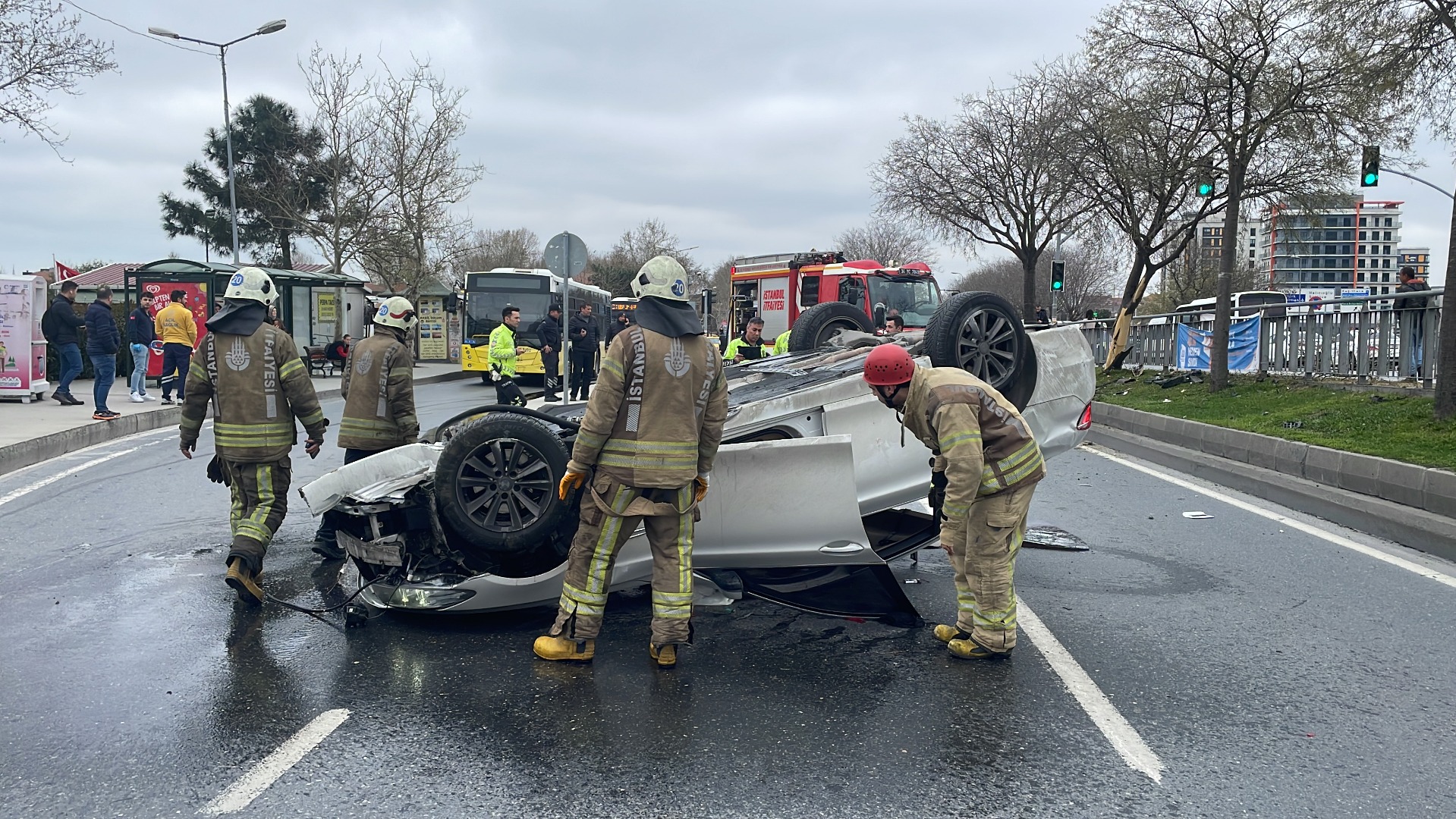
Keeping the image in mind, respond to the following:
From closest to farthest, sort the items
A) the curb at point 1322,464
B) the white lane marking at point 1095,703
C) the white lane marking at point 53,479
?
the white lane marking at point 1095,703 → the curb at point 1322,464 → the white lane marking at point 53,479

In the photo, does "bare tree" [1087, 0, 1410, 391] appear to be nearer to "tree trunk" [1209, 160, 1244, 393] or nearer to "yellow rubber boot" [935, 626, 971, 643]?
"tree trunk" [1209, 160, 1244, 393]

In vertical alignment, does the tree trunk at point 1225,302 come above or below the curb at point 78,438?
above

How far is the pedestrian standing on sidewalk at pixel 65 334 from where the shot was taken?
15.0 metres

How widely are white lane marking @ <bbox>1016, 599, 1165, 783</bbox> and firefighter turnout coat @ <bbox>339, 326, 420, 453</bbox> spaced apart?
3672 mm

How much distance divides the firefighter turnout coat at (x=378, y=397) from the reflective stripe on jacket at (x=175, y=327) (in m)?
11.6

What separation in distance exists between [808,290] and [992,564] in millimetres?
16981

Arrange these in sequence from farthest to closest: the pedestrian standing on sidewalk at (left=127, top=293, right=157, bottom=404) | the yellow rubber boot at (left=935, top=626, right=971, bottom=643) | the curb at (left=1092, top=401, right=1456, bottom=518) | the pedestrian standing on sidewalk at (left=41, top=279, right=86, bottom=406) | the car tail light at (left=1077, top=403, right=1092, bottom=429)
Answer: the pedestrian standing on sidewalk at (left=127, top=293, right=157, bottom=404) → the pedestrian standing on sidewalk at (left=41, top=279, right=86, bottom=406) → the curb at (left=1092, top=401, right=1456, bottom=518) → the car tail light at (left=1077, top=403, right=1092, bottom=429) → the yellow rubber boot at (left=935, top=626, right=971, bottom=643)

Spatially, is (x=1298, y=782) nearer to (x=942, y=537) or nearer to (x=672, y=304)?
(x=942, y=537)

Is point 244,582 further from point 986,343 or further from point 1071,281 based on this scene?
point 1071,281

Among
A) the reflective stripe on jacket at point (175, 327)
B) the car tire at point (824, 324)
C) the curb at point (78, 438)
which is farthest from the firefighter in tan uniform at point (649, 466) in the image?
the reflective stripe on jacket at point (175, 327)

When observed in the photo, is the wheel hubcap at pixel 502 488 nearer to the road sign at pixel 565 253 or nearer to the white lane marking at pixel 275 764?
the white lane marking at pixel 275 764

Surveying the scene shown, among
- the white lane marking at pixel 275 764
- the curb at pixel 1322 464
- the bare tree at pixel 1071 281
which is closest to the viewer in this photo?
the white lane marking at pixel 275 764

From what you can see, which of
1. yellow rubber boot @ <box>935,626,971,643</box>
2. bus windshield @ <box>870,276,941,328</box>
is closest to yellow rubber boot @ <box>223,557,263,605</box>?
yellow rubber boot @ <box>935,626,971,643</box>

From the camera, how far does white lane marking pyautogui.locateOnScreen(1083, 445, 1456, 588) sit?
21.3 ft
